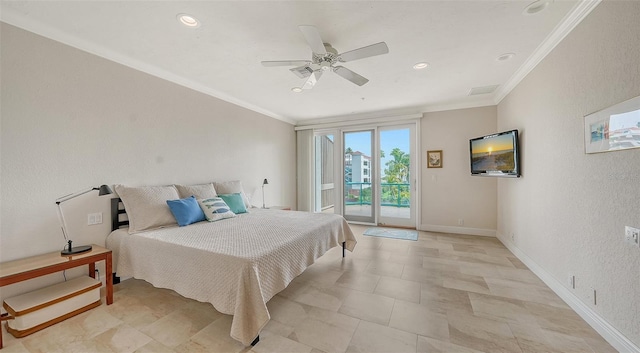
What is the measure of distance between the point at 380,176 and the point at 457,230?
1859mm

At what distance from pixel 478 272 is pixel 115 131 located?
4591mm

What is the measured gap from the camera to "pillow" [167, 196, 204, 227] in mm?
2715

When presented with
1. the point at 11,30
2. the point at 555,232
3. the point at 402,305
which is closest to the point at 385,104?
the point at 555,232

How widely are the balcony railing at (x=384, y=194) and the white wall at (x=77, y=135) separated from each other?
327cm

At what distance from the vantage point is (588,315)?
1870 mm

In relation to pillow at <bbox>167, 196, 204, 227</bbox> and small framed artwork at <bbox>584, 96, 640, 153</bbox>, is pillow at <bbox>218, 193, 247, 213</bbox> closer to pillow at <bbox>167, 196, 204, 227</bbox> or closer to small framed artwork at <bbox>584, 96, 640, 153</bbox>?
pillow at <bbox>167, 196, 204, 227</bbox>

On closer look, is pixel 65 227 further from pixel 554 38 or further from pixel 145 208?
pixel 554 38

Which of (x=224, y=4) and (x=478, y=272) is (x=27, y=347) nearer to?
(x=224, y=4)

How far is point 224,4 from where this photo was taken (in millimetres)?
1841

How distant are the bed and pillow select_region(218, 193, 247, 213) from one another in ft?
1.78

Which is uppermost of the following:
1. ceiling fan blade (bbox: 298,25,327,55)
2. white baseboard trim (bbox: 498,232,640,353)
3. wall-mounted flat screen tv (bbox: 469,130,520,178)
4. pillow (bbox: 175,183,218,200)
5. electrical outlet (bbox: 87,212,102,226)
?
ceiling fan blade (bbox: 298,25,327,55)

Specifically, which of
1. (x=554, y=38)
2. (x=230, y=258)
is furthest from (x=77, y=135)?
(x=554, y=38)

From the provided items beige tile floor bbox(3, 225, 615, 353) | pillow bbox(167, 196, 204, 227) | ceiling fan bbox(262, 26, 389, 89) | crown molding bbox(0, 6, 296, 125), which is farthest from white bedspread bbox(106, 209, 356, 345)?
crown molding bbox(0, 6, 296, 125)

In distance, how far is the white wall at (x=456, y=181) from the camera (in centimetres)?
435
